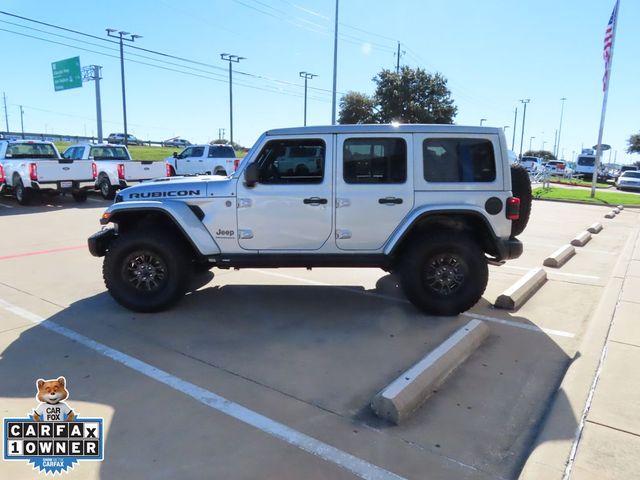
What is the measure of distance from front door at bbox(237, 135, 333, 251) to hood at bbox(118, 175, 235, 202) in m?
0.18

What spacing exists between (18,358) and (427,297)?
3.86 m

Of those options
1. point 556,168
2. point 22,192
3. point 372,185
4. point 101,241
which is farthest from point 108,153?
point 556,168

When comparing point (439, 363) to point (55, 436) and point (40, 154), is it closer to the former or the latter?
point (55, 436)

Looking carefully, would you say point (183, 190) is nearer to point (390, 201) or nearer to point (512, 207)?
point (390, 201)

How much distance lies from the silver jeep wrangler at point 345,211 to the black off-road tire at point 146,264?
0.01 metres

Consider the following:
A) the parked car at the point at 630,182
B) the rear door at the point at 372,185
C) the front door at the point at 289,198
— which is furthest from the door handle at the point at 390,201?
the parked car at the point at 630,182

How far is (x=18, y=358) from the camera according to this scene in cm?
400

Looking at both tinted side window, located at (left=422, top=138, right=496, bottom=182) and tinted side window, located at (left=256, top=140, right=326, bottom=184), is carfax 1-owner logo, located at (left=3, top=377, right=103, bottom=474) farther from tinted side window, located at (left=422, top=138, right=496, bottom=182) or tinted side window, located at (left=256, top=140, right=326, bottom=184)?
tinted side window, located at (left=422, top=138, right=496, bottom=182)

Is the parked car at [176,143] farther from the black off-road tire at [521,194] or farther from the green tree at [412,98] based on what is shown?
the black off-road tire at [521,194]

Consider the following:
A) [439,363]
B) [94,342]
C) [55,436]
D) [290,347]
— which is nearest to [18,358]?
[94,342]

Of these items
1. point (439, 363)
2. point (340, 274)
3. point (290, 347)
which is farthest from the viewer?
point (340, 274)

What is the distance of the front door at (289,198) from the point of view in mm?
4914

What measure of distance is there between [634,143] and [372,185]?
238 feet

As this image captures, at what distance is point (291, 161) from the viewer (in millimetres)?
5004
